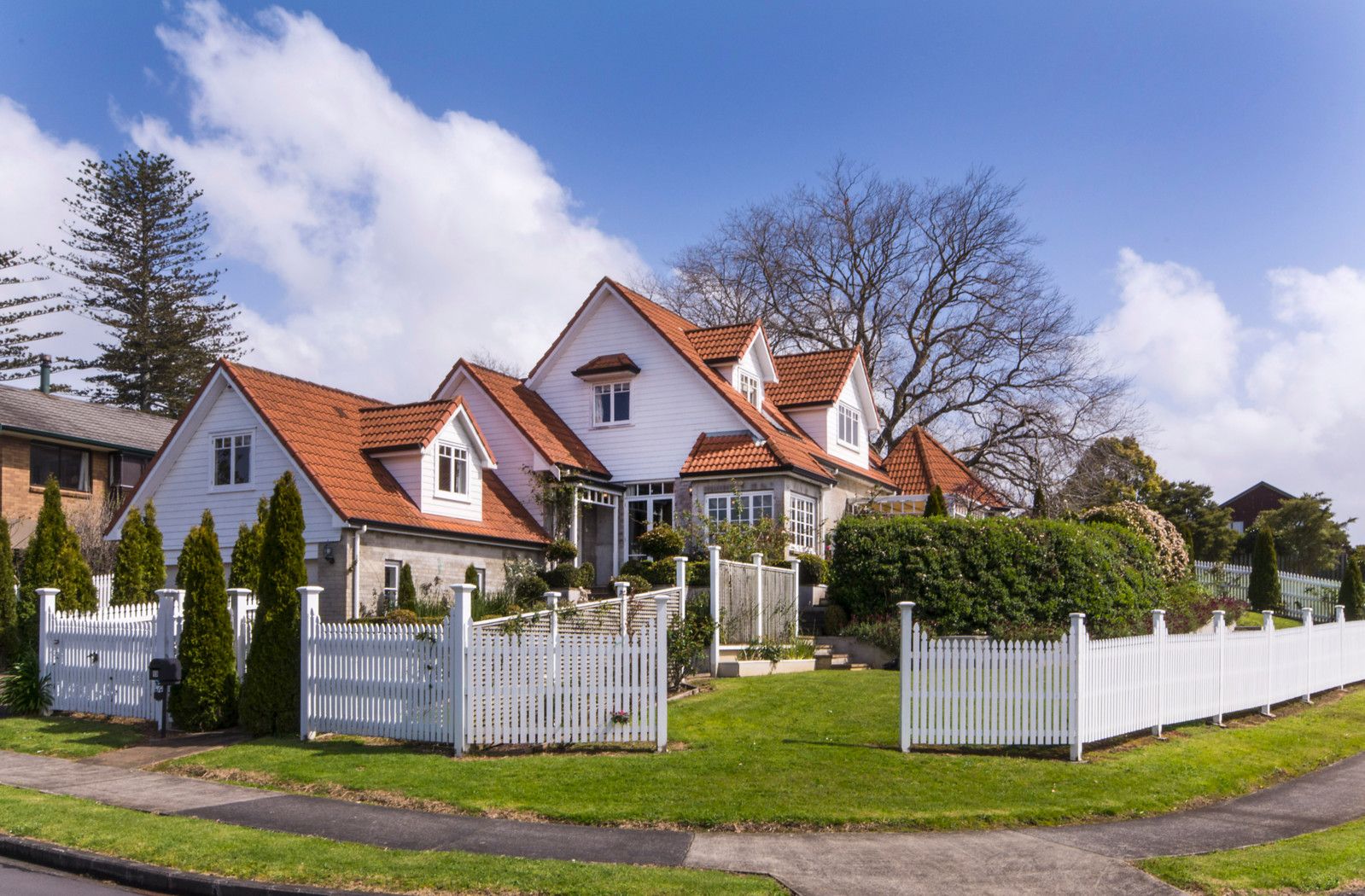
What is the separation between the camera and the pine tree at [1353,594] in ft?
132

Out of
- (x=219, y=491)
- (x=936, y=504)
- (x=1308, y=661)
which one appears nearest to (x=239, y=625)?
(x=219, y=491)

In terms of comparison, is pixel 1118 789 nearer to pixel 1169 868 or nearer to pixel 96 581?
pixel 1169 868

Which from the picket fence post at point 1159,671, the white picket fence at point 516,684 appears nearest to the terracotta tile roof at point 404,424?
the white picket fence at point 516,684

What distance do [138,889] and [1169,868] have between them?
27.2 feet

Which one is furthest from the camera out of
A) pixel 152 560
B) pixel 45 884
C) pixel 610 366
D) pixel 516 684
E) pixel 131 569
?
pixel 610 366

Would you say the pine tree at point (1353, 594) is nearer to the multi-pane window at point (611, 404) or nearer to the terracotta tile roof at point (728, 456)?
the terracotta tile roof at point (728, 456)

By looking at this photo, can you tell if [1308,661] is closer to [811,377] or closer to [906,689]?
[906,689]

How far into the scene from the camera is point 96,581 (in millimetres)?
25188

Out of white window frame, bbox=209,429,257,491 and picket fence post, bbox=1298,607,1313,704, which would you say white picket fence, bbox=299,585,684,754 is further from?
picket fence post, bbox=1298,607,1313,704

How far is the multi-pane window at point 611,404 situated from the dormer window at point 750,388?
3.37 metres

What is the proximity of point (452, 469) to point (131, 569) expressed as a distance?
7837 millimetres

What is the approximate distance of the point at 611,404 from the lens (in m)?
33.2

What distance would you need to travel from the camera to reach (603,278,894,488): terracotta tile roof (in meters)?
30.5

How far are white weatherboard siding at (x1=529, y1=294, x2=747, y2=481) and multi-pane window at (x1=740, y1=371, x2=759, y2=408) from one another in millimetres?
2693
